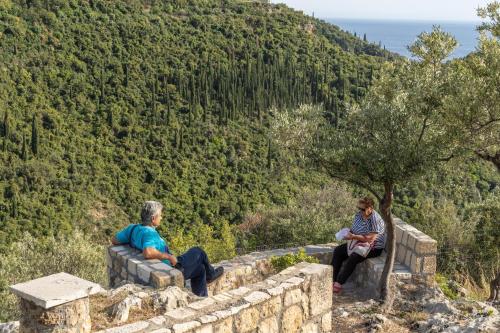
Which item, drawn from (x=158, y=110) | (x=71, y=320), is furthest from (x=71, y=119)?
(x=71, y=320)

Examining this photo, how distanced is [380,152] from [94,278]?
14950 mm

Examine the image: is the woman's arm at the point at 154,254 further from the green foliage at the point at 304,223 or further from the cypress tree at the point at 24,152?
the cypress tree at the point at 24,152

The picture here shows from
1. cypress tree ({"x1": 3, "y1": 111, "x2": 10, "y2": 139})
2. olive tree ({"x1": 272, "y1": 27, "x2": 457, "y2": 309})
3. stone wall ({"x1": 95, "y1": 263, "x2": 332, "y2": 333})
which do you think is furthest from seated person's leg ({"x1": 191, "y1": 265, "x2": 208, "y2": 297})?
cypress tree ({"x1": 3, "y1": 111, "x2": 10, "y2": 139})

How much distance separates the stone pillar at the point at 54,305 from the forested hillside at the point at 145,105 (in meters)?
28.0

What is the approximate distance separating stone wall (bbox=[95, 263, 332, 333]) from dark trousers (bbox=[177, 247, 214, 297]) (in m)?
1.48

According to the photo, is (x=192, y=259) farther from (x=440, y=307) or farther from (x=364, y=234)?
(x=440, y=307)

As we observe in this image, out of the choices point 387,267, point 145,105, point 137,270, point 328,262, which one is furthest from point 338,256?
point 145,105

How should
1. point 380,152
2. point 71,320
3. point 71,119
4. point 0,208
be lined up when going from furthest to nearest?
point 71,119 < point 0,208 < point 380,152 < point 71,320

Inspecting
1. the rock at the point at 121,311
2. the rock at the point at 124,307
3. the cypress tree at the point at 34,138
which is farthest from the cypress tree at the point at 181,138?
the rock at the point at 121,311

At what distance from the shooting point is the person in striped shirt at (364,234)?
27.9 feet

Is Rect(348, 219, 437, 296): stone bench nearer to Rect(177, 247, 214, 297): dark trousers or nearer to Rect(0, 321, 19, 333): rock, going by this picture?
Rect(177, 247, 214, 297): dark trousers

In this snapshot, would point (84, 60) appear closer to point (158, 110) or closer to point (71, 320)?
point (158, 110)

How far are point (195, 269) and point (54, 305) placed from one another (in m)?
2.99

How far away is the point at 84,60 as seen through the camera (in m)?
45.4
